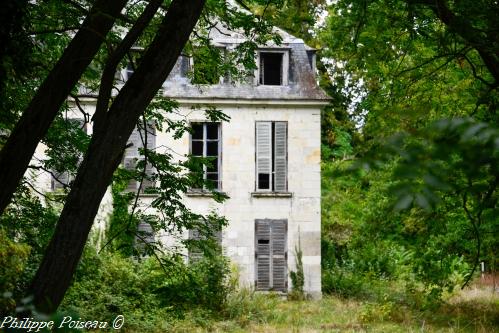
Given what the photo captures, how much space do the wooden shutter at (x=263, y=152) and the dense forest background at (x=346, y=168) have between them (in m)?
2.99

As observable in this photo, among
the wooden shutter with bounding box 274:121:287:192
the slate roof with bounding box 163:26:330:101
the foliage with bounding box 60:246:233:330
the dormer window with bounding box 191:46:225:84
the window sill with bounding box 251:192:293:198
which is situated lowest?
the foliage with bounding box 60:246:233:330

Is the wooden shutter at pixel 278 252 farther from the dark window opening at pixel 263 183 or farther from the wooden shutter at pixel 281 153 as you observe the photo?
the wooden shutter at pixel 281 153

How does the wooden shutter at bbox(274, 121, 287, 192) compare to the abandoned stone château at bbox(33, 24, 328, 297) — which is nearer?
the abandoned stone château at bbox(33, 24, 328, 297)

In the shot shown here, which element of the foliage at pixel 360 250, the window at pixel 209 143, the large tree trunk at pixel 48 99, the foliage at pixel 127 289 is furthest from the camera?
the window at pixel 209 143

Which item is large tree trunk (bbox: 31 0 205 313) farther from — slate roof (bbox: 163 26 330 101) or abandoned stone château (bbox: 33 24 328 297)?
abandoned stone château (bbox: 33 24 328 297)

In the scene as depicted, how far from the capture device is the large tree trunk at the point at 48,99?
4699 mm

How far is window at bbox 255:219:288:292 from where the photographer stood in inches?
778

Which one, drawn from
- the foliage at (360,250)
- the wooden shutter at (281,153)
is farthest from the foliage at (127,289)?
the wooden shutter at (281,153)

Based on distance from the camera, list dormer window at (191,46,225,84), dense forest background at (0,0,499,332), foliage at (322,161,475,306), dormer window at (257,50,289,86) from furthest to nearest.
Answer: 1. dormer window at (257,50,289,86)
2. foliage at (322,161,475,306)
3. dormer window at (191,46,225,84)
4. dense forest background at (0,0,499,332)

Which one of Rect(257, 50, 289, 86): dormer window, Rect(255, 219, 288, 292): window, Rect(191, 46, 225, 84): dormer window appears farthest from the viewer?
Rect(257, 50, 289, 86): dormer window

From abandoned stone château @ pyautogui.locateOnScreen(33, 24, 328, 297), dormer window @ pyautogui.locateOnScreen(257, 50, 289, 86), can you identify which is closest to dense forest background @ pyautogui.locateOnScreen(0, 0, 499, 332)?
abandoned stone château @ pyautogui.locateOnScreen(33, 24, 328, 297)

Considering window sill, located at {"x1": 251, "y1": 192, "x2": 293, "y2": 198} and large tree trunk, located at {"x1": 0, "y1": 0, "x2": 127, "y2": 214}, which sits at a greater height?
window sill, located at {"x1": 251, "y1": 192, "x2": 293, "y2": 198}

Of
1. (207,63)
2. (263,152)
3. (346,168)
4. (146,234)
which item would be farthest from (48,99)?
(263,152)

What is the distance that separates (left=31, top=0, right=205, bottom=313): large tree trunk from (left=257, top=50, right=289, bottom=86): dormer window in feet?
51.4
